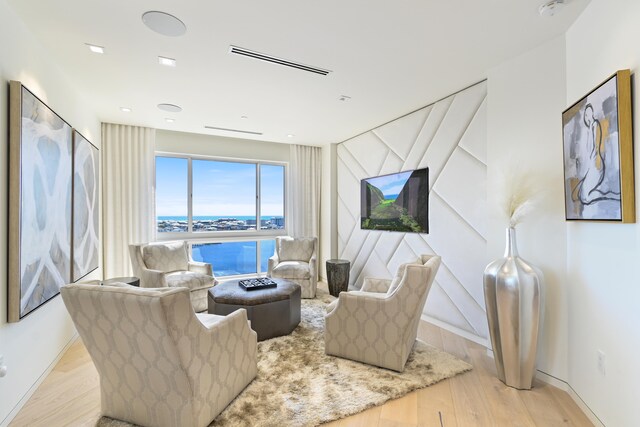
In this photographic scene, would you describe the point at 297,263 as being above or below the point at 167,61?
below

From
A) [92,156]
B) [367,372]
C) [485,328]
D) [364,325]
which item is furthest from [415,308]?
[92,156]

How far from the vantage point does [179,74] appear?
2.83 meters

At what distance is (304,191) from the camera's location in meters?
5.79

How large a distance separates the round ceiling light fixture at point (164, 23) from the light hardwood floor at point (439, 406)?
2650 millimetres

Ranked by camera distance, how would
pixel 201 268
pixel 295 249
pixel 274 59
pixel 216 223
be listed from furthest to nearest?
pixel 216 223
pixel 295 249
pixel 201 268
pixel 274 59

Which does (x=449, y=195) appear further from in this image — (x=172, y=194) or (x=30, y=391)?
(x=172, y=194)

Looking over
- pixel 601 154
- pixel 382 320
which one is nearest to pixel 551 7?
pixel 601 154

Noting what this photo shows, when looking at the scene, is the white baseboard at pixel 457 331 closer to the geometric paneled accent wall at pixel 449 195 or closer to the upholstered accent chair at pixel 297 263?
the geometric paneled accent wall at pixel 449 195

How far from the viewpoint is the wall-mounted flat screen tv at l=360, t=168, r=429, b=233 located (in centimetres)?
369

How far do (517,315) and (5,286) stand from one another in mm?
3425

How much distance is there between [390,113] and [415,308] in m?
2.66

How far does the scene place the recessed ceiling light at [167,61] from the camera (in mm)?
2530

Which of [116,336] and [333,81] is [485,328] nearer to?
[333,81]

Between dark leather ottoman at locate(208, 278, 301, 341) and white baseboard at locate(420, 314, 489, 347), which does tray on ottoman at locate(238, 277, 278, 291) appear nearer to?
dark leather ottoman at locate(208, 278, 301, 341)
